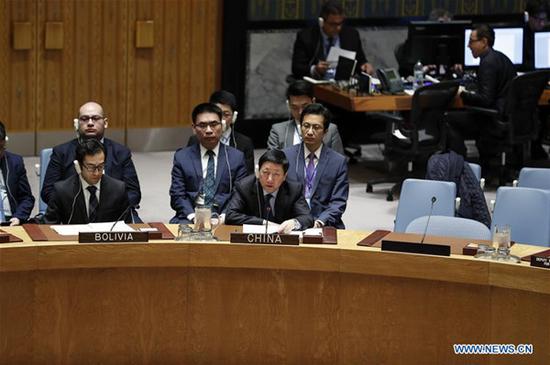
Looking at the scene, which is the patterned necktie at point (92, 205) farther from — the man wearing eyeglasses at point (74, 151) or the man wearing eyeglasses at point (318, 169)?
the man wearing eyeglasses at point (318, 169)

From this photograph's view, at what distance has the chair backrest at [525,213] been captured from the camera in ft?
24.1

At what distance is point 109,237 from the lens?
6242 mm

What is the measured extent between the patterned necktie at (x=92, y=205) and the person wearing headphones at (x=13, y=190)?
0.83 meters

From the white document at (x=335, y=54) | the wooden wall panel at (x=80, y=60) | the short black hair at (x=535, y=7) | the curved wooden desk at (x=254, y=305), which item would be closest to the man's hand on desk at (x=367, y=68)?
the white document at (x=335, y=54)

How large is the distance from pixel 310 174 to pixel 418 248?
6.46 feet

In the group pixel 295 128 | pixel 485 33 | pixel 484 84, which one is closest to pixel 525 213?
pixel 295 128

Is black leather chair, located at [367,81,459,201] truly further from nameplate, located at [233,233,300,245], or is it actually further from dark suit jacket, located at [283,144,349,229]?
nameplate, located at [233,233,300,245]

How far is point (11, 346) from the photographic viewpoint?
6.18 meters

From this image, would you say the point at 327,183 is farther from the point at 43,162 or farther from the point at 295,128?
the point at 43,162

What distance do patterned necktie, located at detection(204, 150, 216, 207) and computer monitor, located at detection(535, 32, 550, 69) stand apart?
18.0 feet

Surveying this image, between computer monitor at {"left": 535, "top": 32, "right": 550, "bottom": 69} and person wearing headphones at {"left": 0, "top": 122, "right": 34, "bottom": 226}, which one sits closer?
person wearing headphones at {"left": 0, "top": 122, "right": 34, "bottom": 226}

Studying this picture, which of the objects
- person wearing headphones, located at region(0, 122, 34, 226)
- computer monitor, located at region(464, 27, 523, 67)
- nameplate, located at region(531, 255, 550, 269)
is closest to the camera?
nameplate, located at region(531, 255, 550, 269)

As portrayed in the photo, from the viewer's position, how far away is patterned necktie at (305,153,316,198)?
8.07 meters

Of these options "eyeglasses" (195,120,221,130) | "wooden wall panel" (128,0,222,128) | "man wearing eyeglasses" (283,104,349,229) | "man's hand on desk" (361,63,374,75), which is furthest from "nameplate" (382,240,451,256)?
"wooden wall panel" (128,0,222,128)
